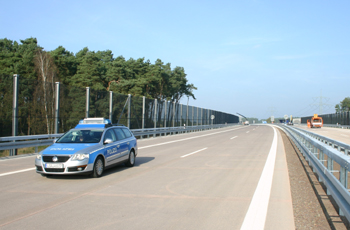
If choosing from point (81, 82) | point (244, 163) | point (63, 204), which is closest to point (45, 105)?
point (244, 163)

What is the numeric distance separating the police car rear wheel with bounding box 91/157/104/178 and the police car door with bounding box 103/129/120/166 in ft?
1.03

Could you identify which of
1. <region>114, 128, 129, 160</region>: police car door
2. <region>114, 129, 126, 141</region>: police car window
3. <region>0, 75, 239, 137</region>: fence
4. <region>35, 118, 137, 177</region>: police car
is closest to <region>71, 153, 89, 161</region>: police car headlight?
<region>35, 118, 137, 177</region>: police car

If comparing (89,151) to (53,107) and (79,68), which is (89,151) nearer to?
(53,107)

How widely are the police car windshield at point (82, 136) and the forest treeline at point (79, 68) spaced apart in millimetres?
30930

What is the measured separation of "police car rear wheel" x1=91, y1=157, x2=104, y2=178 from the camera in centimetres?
896

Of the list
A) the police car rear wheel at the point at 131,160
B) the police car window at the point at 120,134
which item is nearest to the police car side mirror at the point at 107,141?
the police car window at the point at 120,134

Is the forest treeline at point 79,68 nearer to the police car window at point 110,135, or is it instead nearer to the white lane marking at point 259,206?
the police car window at point 110,135

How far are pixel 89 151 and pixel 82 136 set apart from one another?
133 centimetres

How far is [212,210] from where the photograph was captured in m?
5.79

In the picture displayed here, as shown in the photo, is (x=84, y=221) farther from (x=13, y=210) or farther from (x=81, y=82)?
(x=81, y=82)

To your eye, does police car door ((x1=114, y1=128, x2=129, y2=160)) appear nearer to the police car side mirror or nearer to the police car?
the police car

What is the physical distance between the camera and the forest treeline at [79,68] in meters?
42.4

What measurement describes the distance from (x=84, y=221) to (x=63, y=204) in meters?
1.24

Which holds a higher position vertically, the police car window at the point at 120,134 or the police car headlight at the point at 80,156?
the police car window at the point at 120,134
